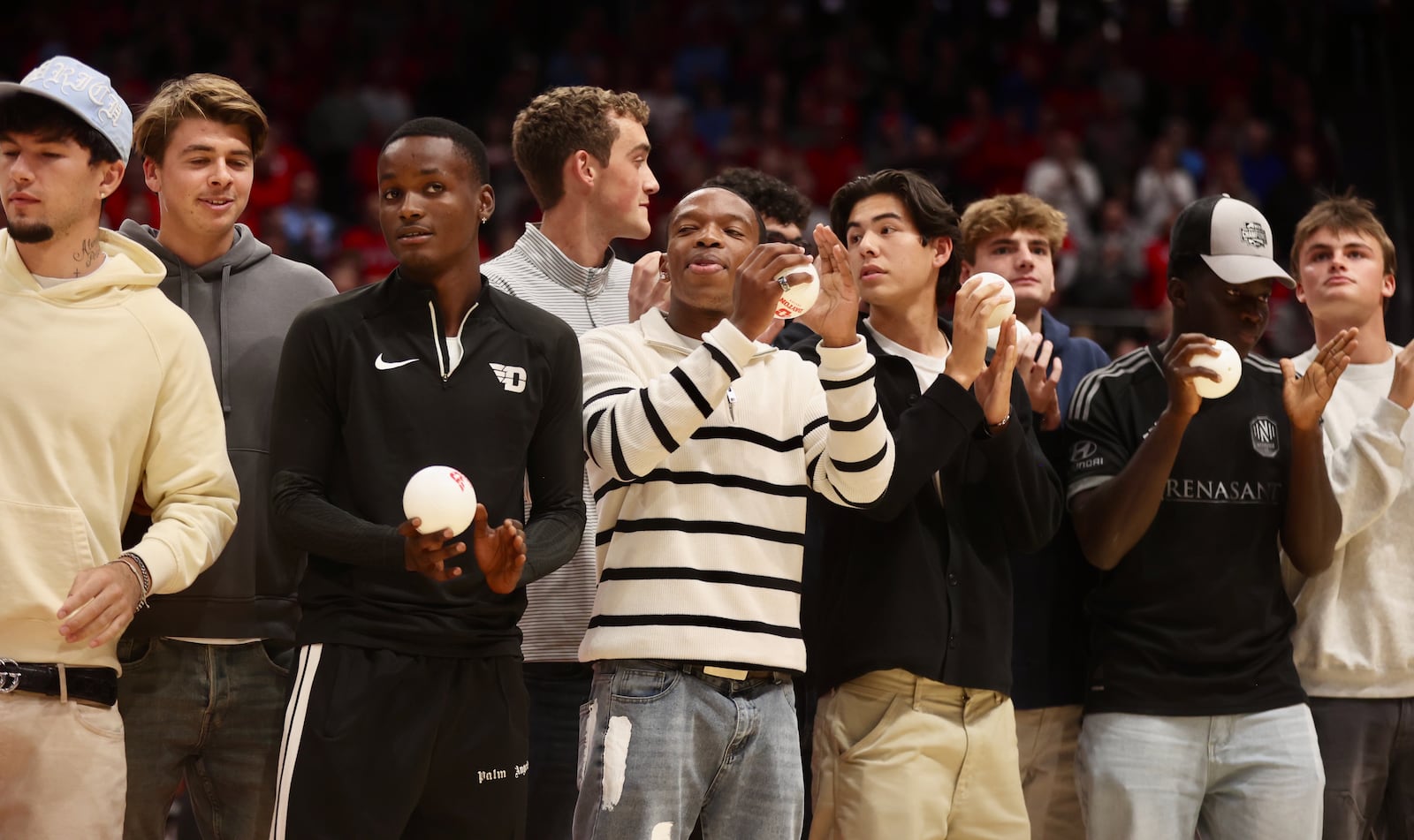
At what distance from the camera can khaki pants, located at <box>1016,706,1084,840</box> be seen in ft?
14.9

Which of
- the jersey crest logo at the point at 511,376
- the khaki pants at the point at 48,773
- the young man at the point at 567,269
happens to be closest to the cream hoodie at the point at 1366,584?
the young man at the point at 567,269

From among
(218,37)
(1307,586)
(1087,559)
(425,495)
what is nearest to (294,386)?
(425,495)

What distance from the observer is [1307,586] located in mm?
4582

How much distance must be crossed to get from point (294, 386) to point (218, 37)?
11.3 meters

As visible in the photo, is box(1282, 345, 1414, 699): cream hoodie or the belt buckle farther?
box(1282, 345, 1414, 699): cream hoodie

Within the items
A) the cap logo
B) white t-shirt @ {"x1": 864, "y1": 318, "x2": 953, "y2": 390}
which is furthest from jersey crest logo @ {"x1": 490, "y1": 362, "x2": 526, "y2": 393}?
the cap logo

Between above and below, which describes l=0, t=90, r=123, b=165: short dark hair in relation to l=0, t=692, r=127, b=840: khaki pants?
above

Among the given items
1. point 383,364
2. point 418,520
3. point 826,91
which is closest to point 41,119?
point 383,364

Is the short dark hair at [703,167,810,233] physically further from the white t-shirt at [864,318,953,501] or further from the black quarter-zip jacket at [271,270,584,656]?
the black quarter-zip jacket at [271,270,584,656]

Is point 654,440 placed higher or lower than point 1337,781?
higher

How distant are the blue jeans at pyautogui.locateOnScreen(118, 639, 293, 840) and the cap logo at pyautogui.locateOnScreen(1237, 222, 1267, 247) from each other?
3.05 metres

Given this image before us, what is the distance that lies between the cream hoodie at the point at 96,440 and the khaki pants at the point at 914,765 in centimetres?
167

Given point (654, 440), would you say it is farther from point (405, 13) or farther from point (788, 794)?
point (405, 13)

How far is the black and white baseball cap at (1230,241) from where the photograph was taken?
4402 millimetres
